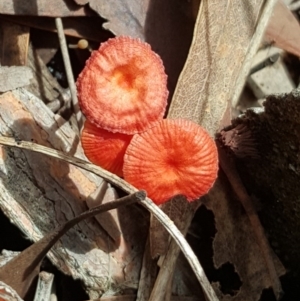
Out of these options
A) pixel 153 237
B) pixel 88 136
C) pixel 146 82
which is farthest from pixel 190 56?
pixel 153 237

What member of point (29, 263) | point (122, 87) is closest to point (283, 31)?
point (122, 87)

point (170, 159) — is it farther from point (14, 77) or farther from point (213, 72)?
point (14, 77)

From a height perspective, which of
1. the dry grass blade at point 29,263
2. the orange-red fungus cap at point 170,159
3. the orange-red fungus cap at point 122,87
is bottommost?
the dry grass blade at point 29,263

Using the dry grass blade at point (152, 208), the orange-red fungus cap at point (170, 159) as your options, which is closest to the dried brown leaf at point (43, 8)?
the dry grass blade at point (152, 208)

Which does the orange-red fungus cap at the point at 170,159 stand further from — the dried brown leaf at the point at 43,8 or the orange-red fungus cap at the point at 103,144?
the dried brown leaf at the point at 43,8

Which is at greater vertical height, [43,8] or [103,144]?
[43,8]

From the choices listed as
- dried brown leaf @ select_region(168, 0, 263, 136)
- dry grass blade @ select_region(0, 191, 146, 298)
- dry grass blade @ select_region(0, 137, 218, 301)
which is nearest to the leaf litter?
dried brown leaf @ select_region(168, 0, 263, 136)

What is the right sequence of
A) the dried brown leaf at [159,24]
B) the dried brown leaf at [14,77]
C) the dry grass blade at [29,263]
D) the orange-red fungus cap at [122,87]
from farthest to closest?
the dried brown leaf at [159,24] < the dried brown leaf at [14,77] < the dry grass blade at [29,263] < the orange-red fungus cap at [122,87]

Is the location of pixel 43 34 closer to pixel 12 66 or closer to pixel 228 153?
pixel 12 66
